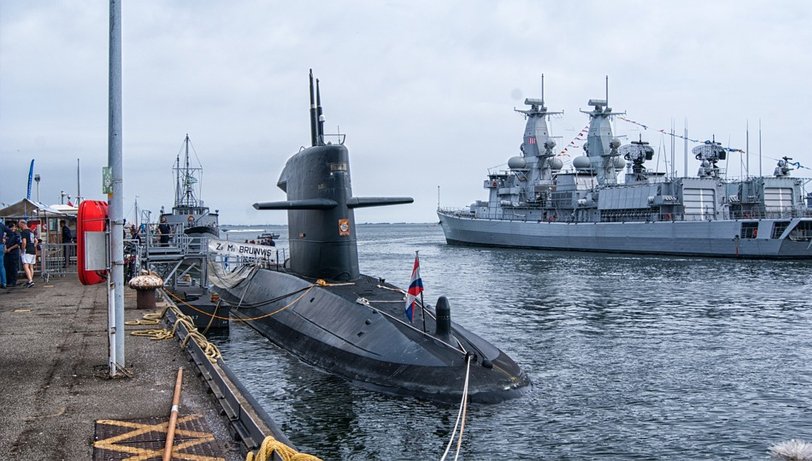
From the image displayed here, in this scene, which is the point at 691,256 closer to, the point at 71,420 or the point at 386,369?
the point at 386,369

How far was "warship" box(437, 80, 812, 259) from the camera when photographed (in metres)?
53.1

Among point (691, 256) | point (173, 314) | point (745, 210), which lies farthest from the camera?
point (745, 210)

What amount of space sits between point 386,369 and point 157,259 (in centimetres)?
1309

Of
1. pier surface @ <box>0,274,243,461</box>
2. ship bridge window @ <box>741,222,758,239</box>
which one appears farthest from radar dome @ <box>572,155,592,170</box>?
pier surface @ <box>0,274,243,461</box>

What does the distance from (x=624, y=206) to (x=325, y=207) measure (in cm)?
5044

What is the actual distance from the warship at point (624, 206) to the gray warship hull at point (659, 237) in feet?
0.24

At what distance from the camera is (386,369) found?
12219 mm

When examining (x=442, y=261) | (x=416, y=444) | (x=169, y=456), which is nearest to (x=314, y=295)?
(x=416, y=444)

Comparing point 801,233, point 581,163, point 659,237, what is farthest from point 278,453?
point 581,163

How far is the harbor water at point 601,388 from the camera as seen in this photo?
408 inches

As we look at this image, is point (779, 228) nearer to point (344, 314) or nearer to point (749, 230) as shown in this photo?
point (749, 230)

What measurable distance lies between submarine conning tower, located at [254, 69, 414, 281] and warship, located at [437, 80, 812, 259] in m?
42.9

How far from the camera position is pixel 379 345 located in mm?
12820

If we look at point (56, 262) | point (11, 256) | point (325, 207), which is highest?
point (325, 207)
